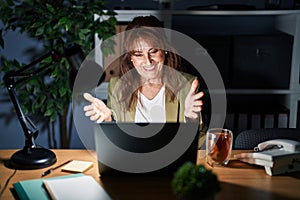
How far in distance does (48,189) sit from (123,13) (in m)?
1.61

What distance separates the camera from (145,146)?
1376 millimetres

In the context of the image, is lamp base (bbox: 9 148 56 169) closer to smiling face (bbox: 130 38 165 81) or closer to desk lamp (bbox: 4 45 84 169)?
desk lamp (bbox: 4 45 84 169)

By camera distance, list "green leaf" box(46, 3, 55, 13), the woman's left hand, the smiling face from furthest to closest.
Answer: "green leaf" box(46, 3, 55, 13)
the smiling face
the woman's left hand

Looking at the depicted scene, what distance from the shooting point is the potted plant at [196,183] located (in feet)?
3.24

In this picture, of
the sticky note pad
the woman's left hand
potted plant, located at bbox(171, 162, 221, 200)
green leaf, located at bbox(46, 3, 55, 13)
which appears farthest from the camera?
green leaf, located at bbox(46, 3, 55, 13)

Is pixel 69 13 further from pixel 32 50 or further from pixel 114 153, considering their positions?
pixel 114 153

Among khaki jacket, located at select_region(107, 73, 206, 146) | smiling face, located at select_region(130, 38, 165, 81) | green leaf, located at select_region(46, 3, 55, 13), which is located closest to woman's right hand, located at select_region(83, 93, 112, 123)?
khaki jacket, located at select_region(107, 73, 206, 146)

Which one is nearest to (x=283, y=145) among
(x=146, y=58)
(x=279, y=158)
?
(x=279, y=158)

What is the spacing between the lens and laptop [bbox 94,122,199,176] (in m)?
1.36

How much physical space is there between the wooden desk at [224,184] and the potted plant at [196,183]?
291 millimetres

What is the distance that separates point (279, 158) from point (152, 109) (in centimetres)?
79

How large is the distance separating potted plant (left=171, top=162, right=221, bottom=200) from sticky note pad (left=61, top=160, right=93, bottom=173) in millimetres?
557

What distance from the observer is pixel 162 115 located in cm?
211

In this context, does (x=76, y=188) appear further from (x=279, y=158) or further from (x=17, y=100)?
(x=279, y=158)
